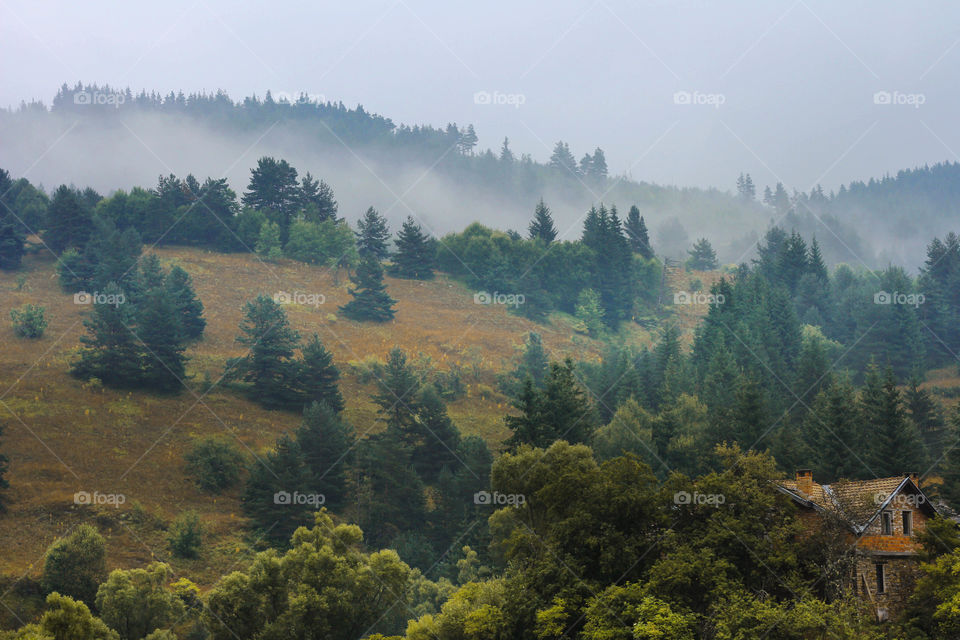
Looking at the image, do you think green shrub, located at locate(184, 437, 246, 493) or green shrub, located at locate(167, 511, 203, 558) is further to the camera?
green shrub, located at locate(184, 437, 246, 493)

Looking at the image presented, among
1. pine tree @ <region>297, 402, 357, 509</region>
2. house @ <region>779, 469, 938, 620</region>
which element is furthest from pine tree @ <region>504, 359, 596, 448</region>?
house @ <region>779, 469, 938, 620</region>

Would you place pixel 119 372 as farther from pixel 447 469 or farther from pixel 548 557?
pixel 548 557

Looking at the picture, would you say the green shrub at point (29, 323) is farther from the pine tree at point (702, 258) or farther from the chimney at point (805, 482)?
the pine tree at point (702, 258)

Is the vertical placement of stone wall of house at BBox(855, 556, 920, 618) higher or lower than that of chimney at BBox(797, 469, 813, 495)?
lower

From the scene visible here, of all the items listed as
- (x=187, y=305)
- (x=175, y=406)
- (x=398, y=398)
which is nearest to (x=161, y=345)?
(x=175, y=406)

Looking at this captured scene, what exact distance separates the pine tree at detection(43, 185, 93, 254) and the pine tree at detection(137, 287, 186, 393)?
4304cm

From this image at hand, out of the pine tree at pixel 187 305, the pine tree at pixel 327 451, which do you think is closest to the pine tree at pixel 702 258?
the pine tree at pixel 187 305

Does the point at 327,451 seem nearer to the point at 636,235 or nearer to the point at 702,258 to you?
the point at 636,235

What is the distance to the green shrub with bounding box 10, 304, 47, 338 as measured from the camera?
87.2 meters

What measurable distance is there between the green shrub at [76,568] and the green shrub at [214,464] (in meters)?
15.9

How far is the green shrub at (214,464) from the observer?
208ft

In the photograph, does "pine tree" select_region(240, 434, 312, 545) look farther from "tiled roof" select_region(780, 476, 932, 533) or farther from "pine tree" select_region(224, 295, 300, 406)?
"tiled roof" select_region(780, 476, 932, 533)

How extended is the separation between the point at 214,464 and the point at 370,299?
150 feet

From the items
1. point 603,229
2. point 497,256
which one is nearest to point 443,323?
point 497,256
